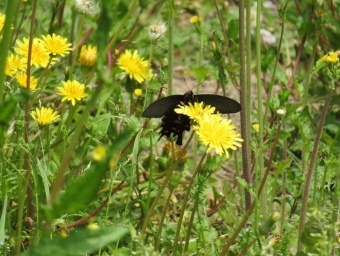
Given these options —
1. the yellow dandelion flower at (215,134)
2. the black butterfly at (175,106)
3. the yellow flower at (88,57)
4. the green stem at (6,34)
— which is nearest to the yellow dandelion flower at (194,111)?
the yellow dandelion flower at (215,134)

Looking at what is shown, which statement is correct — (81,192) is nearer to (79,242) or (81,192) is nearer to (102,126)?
(79,242)

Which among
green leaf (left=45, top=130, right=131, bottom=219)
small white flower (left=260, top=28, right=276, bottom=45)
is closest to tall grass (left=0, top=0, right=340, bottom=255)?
green leaf (left=45, top=130, right=131, bottom=219)

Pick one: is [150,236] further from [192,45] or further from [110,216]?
[192,45]

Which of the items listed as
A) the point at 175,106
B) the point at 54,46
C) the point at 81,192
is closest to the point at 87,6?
the point at 54,46

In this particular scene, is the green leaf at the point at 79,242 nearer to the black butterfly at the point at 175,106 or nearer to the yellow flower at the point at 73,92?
the black butterfly at the point at 175,106

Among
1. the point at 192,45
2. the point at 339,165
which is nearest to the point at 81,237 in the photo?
the point at 339,165

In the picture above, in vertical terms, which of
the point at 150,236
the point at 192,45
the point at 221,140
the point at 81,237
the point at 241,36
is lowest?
the point at 150,236
